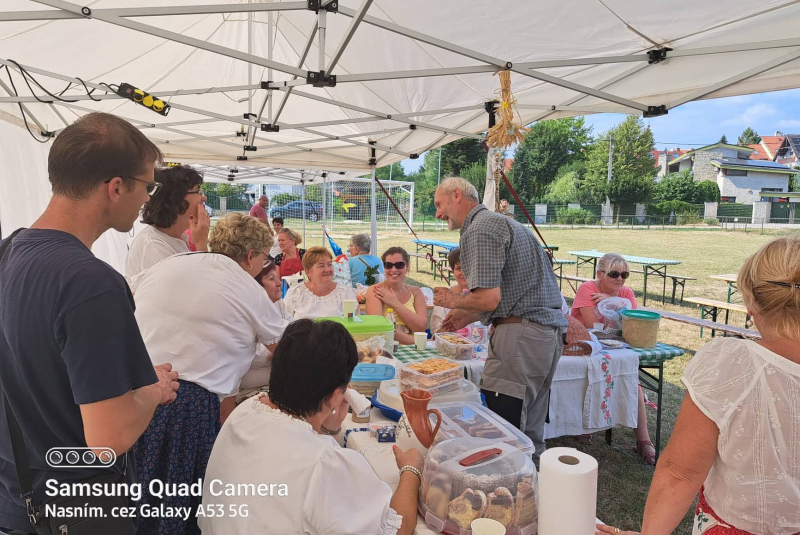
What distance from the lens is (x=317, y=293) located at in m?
3.88

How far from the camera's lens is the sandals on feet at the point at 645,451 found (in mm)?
3486

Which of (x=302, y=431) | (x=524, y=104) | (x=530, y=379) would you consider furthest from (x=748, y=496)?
(x=524, y=104)

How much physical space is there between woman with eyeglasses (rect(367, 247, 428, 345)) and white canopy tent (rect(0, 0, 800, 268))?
4.79 feet

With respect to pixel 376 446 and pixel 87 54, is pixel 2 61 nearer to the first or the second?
pixel 87 54

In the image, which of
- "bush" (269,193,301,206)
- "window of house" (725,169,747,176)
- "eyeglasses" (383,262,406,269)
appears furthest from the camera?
"window of house" (725,169,747,176)

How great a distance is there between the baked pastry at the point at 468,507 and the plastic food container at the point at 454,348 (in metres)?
1.75

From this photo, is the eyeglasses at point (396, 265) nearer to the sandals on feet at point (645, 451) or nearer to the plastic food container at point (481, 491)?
the sandals on feet at point (645, 451)

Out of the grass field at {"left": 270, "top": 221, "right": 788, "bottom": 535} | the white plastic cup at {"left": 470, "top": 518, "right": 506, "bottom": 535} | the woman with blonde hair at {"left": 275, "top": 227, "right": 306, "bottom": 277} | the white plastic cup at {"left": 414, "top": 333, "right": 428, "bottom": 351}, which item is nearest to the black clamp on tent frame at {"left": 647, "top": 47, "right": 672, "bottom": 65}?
the grass field at {"left": 270, "top": 221, "right": 788, "bottom": 535}

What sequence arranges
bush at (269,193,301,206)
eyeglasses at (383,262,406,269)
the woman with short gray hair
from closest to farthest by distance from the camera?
eyeglasses at (383,262,406,269), the woman with short gray hair, bush at (269,193,301,206)

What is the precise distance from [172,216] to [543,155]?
132 ft

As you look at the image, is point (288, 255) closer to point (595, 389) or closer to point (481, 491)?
point (595, 389)

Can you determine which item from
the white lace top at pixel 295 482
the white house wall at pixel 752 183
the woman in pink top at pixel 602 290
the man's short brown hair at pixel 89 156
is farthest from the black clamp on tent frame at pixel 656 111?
the white house wall at pixel 752 183

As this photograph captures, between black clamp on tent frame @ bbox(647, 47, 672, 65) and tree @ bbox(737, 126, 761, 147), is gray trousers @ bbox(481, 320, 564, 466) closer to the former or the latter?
black clamp on tent frame @ bbox(647, 47, 672, 65)

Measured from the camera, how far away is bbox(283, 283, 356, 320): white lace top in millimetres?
3732
